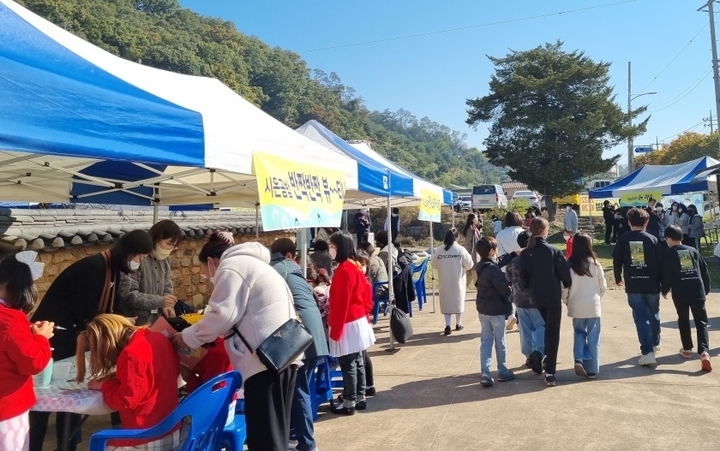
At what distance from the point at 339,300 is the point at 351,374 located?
26.0 inches

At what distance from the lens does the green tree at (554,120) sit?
98.0ft

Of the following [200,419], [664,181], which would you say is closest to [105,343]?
[200,419]

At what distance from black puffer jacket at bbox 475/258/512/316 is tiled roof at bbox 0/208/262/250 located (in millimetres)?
4666

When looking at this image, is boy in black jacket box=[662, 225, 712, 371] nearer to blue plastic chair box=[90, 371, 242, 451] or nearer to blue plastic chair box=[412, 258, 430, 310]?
blue plastic chair box=[90, 371, 242, 451]

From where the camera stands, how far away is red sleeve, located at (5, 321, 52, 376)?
2.46 metres

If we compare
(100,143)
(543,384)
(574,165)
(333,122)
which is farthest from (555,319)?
(333,122)

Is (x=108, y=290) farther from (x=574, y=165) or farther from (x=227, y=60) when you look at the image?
(x=227, y=60)

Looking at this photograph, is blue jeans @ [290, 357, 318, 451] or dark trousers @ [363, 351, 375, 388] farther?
dark trousers @ [363, 351, 375, 388]

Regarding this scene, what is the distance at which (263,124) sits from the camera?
4.33 metres

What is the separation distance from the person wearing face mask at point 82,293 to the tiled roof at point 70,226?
97.8 inches

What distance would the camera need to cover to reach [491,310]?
5.31m

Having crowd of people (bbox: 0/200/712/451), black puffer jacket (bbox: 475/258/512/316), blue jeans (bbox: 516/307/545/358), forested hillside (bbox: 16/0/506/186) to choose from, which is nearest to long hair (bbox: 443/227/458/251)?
crowd of people (bbox: 0/200/712/451)

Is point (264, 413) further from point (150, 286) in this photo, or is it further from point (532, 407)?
point (532, 407)

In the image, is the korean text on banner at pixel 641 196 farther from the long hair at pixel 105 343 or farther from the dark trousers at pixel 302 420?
the long hair at pixel 105 343
